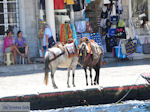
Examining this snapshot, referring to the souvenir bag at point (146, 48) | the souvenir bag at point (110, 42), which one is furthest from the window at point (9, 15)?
the souvenir bag at point (146, 48)

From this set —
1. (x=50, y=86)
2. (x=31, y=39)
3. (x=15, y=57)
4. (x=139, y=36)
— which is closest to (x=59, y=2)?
(x=31, y=39)

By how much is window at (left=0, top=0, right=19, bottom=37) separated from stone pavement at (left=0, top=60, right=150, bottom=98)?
2125 mm

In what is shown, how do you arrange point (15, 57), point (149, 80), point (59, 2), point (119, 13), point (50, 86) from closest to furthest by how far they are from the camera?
point (149, 80)
point (50, 86)
point (15, 57)
point (59, 2)
point (119, 13)

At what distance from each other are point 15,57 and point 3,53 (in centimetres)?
59

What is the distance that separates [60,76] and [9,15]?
168 inches

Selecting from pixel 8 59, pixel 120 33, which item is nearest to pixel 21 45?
pixel 8 59

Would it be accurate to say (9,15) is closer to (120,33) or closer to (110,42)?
(110,42)

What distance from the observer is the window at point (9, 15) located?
15602mm

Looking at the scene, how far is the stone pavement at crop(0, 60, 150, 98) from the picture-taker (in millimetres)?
10680

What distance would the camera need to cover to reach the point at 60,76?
12953 mm

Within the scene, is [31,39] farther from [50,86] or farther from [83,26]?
[50,86]

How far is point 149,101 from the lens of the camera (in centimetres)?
978

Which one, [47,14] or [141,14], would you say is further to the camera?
[141,14]

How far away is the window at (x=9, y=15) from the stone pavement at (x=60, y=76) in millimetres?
2125
